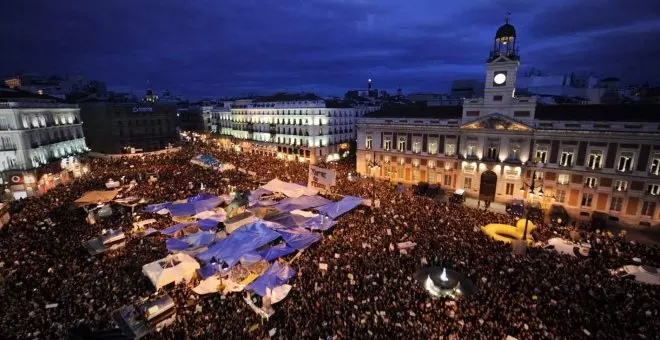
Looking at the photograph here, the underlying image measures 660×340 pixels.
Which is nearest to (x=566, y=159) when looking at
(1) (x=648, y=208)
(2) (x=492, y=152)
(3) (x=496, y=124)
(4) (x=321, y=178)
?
(2) (x=492, y=152)

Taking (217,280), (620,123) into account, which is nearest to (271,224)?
(217,280)

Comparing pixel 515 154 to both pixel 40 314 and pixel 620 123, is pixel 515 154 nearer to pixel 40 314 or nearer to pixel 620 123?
pixel 620 123

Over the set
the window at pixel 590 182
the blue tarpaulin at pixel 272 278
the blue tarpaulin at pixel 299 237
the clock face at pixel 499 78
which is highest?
the clock face at pixel 499 78

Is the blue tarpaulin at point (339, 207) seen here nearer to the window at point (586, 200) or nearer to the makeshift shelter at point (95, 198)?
the makeshift shelter at point (95, 198)

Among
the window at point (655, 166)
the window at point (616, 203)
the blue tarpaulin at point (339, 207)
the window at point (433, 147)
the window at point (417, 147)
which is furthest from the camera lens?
the window at point (417, 147)

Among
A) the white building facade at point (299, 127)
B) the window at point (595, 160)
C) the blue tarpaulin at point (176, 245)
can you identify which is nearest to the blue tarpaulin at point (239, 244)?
the blue tarpaulin at point (176, 245)

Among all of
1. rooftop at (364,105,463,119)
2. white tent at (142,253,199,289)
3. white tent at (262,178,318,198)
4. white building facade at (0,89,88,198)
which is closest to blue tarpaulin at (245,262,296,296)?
white tent at (142,253,199,289)
